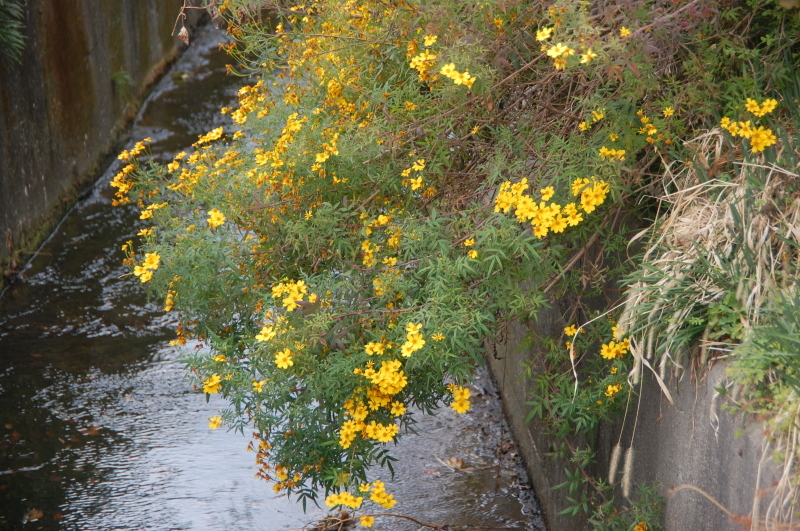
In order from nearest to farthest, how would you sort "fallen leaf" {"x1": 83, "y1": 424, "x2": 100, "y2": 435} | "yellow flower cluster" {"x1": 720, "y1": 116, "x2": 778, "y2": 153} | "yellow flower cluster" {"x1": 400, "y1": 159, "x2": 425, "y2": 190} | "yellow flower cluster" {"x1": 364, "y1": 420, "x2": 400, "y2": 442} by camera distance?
"yellow flower cluster" {"x1": 720, "y1": 116, "x2": 778, "y2": 153}, "yellow flower cluster" {"x1": 364, "y1": 420, "x2": 400, "y2": 442}, "yellow flower cluster" {"x1": 400, "y1": 159, "x2": 425, "y2": 190}, "fallen leaf" {"x1": 83, "y1": 424, "x2": 100, "y2": 435}

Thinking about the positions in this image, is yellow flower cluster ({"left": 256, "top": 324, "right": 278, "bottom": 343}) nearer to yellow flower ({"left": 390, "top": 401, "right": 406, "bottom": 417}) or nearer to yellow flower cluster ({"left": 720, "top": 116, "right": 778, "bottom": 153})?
yellow flower ({"left": 390, "top": 401, "right": 406, "bottom": 417})

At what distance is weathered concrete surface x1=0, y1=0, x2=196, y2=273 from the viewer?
19.2 ft

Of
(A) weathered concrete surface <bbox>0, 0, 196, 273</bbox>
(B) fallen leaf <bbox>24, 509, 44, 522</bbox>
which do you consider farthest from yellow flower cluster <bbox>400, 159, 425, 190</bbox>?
(A) weathered concrete surface <bbox>0, 0, 196, 273</bbox>

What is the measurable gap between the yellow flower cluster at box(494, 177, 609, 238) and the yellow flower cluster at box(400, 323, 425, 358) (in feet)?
1.42

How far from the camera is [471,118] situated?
257cm

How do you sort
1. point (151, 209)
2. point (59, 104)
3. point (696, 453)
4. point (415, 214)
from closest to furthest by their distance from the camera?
point (696, 453), point (415, 214), point (151, 209), point (59, 104)

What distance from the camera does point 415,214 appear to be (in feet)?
8.83

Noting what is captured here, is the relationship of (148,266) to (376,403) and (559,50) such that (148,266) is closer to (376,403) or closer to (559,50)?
(376,403)

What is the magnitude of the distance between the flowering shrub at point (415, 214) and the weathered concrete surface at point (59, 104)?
353 centimetres

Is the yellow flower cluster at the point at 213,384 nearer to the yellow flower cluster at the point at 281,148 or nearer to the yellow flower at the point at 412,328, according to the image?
the yellow flower at the point at 412,328

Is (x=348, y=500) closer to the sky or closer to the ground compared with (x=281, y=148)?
closer to the ground

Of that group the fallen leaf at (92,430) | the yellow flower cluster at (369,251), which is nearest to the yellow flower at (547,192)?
the yellow flower cluster at (369,251)

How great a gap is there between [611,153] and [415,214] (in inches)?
29.3

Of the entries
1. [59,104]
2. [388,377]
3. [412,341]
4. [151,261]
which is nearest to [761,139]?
[412,341]
